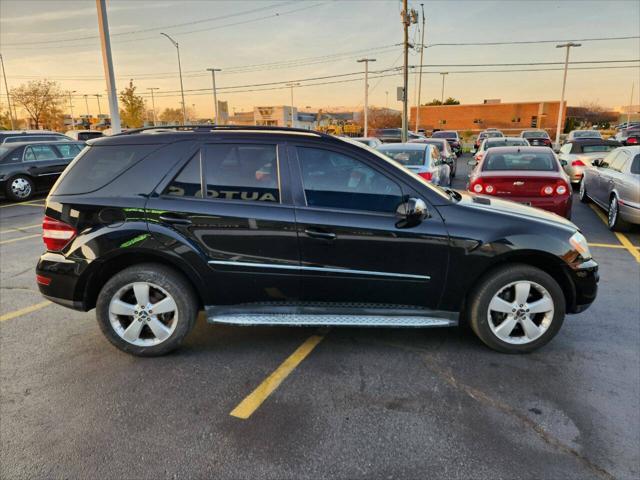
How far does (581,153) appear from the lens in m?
13.8

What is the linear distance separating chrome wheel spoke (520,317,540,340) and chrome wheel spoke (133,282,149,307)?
304 centimetres

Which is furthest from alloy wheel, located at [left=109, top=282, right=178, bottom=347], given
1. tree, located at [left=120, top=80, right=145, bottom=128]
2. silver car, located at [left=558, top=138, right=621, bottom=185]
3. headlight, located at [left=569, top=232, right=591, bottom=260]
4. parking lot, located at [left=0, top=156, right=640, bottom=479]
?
tree, located at [left=120, top=80, right=145, bottom=128]

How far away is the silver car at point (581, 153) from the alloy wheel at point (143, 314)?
12.7m

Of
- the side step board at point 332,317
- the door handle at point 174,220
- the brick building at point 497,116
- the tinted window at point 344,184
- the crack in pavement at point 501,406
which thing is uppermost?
the brick building at point 497,116

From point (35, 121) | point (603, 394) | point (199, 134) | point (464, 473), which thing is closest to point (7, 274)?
point (199, 134)

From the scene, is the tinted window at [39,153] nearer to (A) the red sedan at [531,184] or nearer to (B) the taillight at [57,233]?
(B) the taillight at [57,233]

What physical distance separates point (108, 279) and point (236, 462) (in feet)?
6.54

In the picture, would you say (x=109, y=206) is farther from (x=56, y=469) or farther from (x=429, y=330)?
(x=429, y=330)

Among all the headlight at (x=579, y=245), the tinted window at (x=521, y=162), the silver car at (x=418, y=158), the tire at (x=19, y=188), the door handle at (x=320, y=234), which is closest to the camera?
the door handle at (x=320, y=234)

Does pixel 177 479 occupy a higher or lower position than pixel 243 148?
lower

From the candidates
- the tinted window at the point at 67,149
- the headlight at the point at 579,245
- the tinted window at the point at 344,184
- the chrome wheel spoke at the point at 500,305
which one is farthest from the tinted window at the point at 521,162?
the tinted window at the point at 67,149

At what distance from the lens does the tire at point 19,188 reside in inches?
478

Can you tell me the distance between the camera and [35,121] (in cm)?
6212

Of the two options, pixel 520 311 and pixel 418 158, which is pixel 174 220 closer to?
pixel 520 311
